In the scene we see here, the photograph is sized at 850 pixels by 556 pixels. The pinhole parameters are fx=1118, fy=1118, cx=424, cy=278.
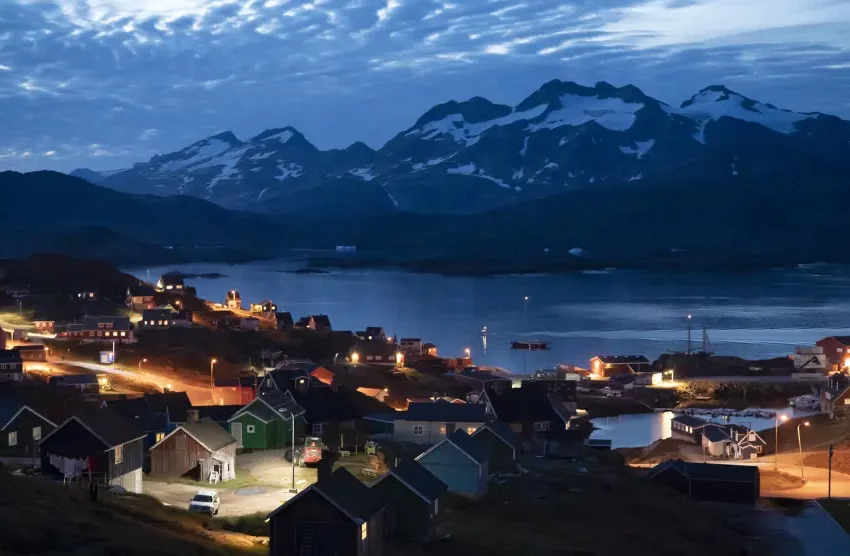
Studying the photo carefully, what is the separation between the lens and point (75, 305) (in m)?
54.5

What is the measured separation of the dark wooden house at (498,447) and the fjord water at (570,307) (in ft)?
105

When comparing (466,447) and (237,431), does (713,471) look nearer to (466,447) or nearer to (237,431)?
(466,447)

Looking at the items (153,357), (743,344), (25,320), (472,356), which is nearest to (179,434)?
(153,357)

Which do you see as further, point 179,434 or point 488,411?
point 488,411

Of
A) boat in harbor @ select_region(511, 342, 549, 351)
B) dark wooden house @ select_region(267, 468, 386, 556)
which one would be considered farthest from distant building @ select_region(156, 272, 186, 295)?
dark wooden house @ select_region(267, 468, 386, 556)

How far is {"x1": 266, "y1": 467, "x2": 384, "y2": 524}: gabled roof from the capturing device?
→ 14.1 m

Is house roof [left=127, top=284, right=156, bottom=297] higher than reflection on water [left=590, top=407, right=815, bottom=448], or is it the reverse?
house roof [left=127, top=284, right=156, bottom=297]

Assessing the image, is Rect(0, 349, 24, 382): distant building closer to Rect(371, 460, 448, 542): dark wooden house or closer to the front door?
the front door

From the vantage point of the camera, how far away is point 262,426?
78.8 ft

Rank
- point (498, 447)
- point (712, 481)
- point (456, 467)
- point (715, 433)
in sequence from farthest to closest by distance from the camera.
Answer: point (715, 433), point (712, 481), point (498, 447), point (456, 467)

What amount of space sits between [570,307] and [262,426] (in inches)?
2943

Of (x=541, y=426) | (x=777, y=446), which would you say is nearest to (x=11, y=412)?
(x=541, y=426)

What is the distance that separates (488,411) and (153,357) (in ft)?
57.2

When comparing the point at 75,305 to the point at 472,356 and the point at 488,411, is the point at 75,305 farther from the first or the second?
the point at 488,411
